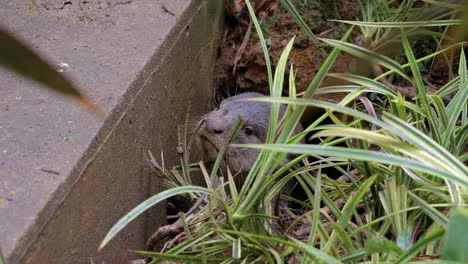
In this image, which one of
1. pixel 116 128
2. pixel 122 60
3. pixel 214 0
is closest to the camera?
pixel 116 128

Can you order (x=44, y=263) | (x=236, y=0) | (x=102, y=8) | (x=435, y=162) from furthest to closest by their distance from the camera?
(x=236, y=0) → (x=102, y=8) → (x=44, y=263) → (x=435, y=162)

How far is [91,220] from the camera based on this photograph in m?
1.83

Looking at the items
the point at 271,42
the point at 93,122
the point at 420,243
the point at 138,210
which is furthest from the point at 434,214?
the point at 271,42

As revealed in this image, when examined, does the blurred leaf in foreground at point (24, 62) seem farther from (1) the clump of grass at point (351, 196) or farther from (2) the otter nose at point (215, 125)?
(2) the otter nose at point (215, 125)

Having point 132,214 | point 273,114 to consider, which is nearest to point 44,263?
point 132,214

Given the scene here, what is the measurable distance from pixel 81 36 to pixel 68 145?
0.75m

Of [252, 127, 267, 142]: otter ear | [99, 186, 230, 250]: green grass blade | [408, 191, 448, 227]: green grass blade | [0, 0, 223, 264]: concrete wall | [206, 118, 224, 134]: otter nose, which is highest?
[408, 191, 448, 227]: green grass blade

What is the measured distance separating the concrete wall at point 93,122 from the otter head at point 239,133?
6.3 inches

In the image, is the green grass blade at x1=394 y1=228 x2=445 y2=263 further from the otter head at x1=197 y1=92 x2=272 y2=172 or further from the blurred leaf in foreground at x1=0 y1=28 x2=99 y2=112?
the otter head at x1=197 y1=92 x2=272 y2=172

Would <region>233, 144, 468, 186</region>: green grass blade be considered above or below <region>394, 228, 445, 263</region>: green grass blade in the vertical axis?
above

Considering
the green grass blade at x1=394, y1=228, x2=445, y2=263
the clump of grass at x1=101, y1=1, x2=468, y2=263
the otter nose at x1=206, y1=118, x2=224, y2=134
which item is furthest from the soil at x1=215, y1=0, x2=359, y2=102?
the green grass blade at x1=394, y1=228, x2=445, y2=263

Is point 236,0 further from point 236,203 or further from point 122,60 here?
point 236,203

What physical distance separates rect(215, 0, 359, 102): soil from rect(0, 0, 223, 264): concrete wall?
386 millimetres

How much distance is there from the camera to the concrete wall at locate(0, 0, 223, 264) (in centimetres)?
159
